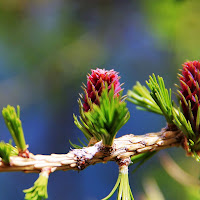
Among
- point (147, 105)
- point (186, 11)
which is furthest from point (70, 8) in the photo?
point (147, 105)

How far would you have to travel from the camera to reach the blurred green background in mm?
1055

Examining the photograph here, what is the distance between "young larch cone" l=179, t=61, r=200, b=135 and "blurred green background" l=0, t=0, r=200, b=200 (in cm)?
77

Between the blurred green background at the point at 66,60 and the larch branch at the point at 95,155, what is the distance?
2.58 ft

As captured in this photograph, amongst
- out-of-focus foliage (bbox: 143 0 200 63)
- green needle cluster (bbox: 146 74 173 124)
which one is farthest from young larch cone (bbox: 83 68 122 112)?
out-of-focus foliage (bbox: 143 0 200 63)

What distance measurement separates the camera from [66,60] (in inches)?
42.1

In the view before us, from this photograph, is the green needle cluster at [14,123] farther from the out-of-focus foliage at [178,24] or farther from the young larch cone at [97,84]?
the out-of-focus foliage at [178,24]

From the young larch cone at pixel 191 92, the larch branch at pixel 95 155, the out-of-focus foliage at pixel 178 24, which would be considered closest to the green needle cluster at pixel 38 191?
the larch branch at pixel 95 155

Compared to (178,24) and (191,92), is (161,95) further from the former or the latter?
(178,24)

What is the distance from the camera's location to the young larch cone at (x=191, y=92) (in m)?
0.23

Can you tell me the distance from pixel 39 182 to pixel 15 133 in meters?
0.03

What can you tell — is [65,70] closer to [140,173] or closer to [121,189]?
[140,173]

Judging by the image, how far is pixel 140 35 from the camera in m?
1.21

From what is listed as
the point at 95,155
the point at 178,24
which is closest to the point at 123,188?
the point at 95,155

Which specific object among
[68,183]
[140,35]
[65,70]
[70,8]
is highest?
[70,8]
